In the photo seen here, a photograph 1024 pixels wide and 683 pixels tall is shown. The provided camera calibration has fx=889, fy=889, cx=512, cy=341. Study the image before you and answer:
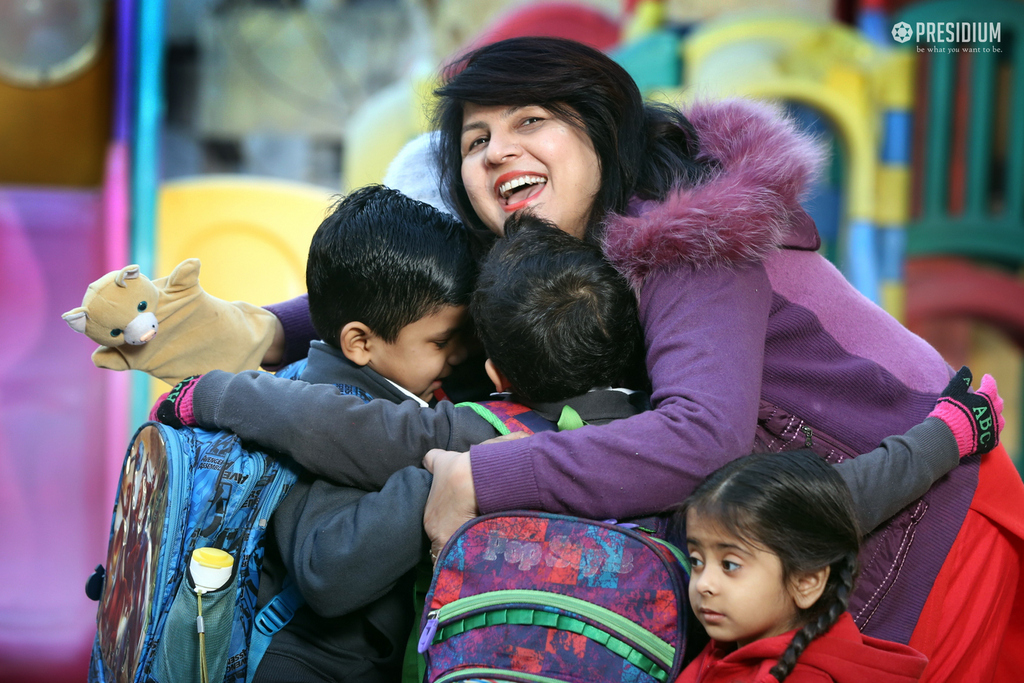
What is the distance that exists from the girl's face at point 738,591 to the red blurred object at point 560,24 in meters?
3.71

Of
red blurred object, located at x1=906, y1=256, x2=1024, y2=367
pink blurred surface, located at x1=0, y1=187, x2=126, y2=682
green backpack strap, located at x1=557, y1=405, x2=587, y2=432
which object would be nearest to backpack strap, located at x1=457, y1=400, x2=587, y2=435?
green backpack strap, located at x1=557, y1=405, x2=587, y2=432

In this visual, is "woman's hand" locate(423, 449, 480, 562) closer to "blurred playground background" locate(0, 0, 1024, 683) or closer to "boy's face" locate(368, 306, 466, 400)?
"boy's face" locate(368, 306, 466, 400)

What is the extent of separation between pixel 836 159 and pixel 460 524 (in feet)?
13.8

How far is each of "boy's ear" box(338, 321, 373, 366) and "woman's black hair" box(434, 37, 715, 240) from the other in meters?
0.46

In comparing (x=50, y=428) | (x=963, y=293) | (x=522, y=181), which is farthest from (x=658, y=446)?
(x=963, y=293)

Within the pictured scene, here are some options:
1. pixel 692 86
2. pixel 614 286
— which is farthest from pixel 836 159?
pixel 614 286

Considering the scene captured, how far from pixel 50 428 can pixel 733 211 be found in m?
2.88

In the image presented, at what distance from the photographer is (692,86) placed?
14.6 feet

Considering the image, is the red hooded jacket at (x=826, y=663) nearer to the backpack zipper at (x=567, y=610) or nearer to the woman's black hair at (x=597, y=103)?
the backpack zipper at (x=567, y=610)

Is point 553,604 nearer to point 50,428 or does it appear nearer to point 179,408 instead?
point 179,408

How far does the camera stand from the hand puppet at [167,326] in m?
1.54

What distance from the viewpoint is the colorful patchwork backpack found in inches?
48.0

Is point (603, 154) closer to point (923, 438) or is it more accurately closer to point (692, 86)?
point (923, 438)

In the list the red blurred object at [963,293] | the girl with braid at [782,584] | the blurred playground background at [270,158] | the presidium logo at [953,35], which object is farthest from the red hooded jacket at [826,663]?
the presidium logo at [953,35]
